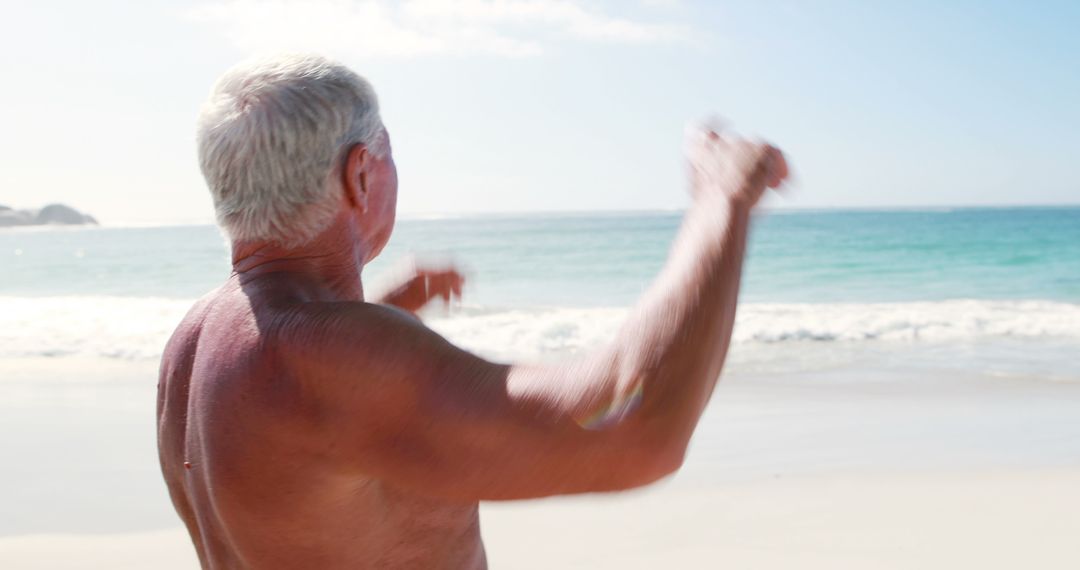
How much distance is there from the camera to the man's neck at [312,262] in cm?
114

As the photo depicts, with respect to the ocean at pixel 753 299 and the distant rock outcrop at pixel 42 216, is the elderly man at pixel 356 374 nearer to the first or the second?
the ocean at pixel 753 299

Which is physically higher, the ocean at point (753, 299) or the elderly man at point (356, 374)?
the elderly man at point (356, 374)

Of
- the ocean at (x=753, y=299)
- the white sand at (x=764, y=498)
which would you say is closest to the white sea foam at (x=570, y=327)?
the ocean at (x=753, y=299)

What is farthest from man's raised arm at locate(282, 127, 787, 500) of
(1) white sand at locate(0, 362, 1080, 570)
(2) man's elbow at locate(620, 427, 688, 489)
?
(1) white sand at locate(0, 362, 1080, 570)

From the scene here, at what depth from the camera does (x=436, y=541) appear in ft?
4.25

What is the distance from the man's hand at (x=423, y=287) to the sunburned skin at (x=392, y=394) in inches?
20.4

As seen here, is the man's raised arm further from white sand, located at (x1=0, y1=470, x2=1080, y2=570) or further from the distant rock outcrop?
the distant rock outcrop

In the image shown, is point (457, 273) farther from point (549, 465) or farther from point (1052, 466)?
point (1052, 466)

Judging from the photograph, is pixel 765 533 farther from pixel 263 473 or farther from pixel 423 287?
pixel 263 473

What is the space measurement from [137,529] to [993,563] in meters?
3.93

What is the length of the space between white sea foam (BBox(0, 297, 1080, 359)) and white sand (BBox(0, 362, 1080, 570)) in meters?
4.37

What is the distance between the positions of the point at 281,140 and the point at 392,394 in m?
0.33

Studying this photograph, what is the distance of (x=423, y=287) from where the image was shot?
1.73 metres

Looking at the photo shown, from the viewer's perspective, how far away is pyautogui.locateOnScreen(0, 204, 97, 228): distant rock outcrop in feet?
278
